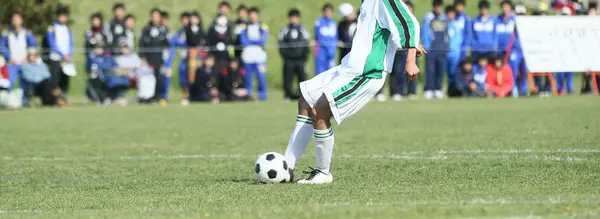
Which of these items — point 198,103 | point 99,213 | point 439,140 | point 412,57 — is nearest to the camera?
point 99,213

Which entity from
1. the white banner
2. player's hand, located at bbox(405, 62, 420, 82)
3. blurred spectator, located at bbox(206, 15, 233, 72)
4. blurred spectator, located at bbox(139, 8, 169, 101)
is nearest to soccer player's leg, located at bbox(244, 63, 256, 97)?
blurred spectator, located at bbox(206, 15, 233, 72)

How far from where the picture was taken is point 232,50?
78.5ft

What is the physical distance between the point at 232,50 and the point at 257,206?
1703 cm

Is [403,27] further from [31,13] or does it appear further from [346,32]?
[31,13]

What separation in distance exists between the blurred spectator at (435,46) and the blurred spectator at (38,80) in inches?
312

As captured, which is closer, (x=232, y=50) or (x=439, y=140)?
(x=439, y=140)

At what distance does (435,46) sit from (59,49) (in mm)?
8076

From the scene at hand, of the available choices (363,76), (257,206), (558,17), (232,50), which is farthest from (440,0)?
(257,206)

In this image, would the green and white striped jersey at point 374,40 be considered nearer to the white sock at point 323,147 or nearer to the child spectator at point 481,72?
the white sock at point 323,147

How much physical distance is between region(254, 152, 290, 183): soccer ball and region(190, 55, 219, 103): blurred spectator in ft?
47.9

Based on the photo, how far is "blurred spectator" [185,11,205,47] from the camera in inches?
949

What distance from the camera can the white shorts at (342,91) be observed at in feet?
28.0

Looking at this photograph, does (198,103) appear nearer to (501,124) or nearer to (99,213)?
(501,124)

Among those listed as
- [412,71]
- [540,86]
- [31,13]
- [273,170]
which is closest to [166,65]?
[31,13]
